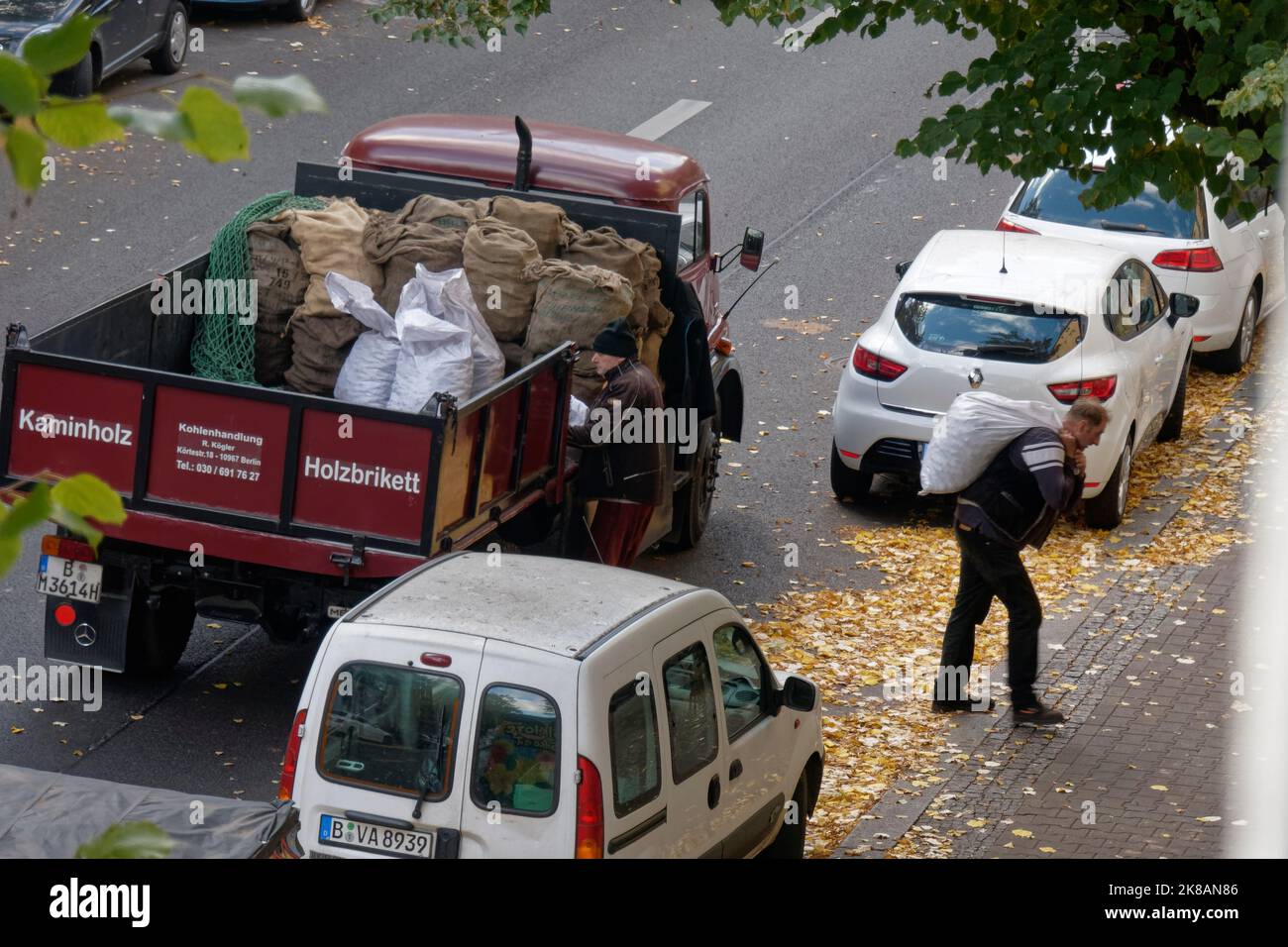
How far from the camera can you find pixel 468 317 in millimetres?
9570

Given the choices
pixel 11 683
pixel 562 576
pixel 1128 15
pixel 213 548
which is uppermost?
pixel 1128 15

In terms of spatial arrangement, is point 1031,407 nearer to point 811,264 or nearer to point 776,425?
point 776,425

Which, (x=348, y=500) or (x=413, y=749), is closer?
(x=413, y=749)

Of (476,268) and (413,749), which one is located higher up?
(476,268)

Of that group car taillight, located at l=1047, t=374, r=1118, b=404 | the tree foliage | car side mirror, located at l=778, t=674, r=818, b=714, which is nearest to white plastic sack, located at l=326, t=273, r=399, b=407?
the tree foliage

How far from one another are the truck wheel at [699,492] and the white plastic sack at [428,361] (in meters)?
2.41

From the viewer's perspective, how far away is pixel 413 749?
6.19m

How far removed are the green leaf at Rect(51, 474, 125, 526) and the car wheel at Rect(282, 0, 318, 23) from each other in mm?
21256

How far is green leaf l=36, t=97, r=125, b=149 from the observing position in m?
2.29

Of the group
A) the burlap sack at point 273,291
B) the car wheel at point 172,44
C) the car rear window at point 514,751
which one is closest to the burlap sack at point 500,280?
the burlap sack at point 273,291

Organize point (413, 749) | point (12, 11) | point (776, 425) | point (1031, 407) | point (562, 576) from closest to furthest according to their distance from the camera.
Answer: point (413, 749), point (562, 576), point (1031, 407), point (776, 425), point (12, 11)

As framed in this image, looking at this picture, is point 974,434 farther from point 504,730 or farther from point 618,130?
point 618,130

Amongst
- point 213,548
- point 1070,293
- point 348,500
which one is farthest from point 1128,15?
point 213,548
